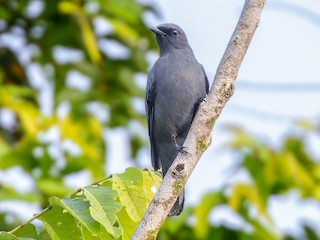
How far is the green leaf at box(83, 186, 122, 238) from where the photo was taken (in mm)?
3246

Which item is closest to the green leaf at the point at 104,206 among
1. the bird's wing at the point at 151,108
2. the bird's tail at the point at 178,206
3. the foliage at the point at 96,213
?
the foliage at the point at 96,213

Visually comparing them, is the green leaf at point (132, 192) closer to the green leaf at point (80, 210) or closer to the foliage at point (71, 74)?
the green leaf at point (80, 210)

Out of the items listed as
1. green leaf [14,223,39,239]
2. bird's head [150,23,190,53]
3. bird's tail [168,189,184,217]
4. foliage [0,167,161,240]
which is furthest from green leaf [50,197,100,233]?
bird's head [150,23,190,53]

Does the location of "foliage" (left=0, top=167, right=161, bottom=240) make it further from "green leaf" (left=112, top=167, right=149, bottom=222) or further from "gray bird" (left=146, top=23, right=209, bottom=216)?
"gray bird" (left=146, top=23, right=209, bottom=216)

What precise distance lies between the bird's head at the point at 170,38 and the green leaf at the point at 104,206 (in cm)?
197

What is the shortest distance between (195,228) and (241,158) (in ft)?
2.76

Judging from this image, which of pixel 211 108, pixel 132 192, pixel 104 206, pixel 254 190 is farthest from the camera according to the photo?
pixel 254 190

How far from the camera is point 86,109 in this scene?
28.8ft

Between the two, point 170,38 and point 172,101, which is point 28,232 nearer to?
point 172,101

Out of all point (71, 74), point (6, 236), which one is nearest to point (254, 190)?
point (71, 74)

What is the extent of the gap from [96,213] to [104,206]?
0.08m

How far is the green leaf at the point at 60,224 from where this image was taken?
3.32 m

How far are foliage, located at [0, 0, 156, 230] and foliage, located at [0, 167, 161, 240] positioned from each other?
13.7ft

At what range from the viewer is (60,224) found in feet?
11.0
